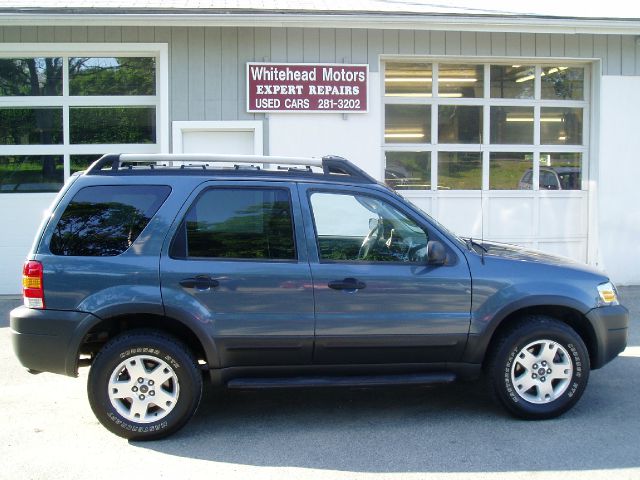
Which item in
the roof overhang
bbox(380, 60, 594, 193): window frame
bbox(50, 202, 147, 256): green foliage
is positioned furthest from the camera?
bbox(380, 60, 594, 193): window frame

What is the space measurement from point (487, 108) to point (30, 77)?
6.49 metres

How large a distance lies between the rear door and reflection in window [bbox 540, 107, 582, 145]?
703cm

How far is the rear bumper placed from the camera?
508 centimetres

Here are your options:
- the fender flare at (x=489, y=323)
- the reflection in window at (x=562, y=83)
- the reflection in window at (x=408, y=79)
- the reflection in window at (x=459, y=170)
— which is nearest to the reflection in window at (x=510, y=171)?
the reflection in window at (x=459, y=170)

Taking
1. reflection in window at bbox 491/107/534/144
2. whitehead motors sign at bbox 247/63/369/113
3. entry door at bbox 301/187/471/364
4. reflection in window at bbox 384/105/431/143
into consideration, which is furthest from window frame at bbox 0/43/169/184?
entry door at bbox 301/187/471/364

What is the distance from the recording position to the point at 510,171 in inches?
441

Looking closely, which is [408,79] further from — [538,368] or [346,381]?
[346,381]

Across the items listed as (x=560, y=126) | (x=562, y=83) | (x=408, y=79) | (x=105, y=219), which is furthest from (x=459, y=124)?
(x=105, y=219)

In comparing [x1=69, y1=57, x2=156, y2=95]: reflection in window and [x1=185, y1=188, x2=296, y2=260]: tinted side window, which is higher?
[x1=69, y1=57, x2=156, y2=95]: reflection in window

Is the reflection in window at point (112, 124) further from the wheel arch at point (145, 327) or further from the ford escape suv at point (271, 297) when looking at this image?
the wheel arch at point (145, 327)

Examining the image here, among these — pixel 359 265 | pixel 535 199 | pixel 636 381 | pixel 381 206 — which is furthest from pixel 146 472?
pixel 535 199

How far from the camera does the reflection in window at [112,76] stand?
10414 mm

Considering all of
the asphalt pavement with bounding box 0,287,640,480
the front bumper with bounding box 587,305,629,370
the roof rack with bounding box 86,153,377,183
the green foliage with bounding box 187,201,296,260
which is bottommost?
the asphalt pavement with bounding box 0,287,640,480

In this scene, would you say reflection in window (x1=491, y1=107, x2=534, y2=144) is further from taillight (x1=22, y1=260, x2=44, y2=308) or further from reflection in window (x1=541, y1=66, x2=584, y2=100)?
taillight (x1=22, y1=260, x2=44, y2=308)
